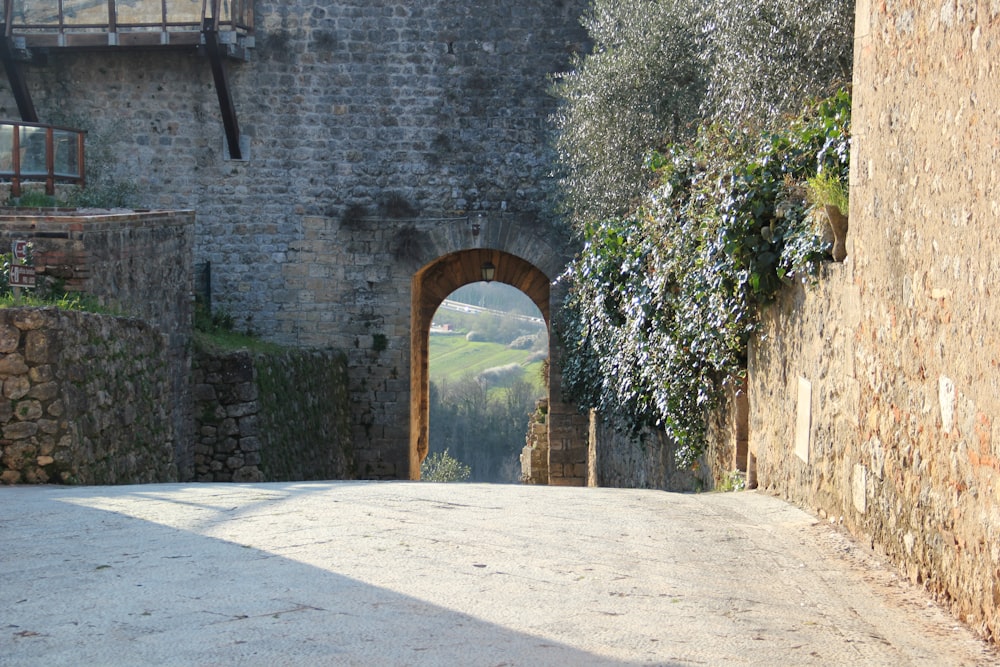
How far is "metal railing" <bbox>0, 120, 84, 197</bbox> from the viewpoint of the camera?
13938 millimetres

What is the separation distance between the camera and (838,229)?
5668mm

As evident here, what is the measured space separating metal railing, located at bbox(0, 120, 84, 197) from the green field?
4974 cm

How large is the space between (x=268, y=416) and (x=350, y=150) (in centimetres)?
460

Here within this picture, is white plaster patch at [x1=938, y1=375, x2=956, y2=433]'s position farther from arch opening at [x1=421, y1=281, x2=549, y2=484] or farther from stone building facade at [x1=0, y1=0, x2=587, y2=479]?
arch opening at [x1=421, y1=281, x2=549, y2=484]

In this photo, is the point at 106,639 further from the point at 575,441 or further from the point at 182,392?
the point at 575,441

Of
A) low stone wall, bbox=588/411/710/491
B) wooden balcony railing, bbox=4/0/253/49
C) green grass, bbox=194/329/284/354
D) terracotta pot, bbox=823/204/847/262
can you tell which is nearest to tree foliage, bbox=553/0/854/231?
low stone wall, bbox=588/411/710/491

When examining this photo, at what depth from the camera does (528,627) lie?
3689 mm

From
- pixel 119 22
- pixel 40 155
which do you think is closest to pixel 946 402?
pixel 40 155

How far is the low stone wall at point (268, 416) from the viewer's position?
13125 mm

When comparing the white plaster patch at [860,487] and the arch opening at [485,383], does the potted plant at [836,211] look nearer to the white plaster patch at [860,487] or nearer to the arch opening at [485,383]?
the white plaster patch at [860,487]

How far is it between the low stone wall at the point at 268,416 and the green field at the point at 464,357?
161 ft

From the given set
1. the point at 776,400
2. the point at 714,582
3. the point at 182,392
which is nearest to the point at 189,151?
the point at 182,392

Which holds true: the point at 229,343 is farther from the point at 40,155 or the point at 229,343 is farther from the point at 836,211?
the point at 836,211

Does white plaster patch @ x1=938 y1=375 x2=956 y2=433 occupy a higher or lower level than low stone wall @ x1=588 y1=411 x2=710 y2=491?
higher
